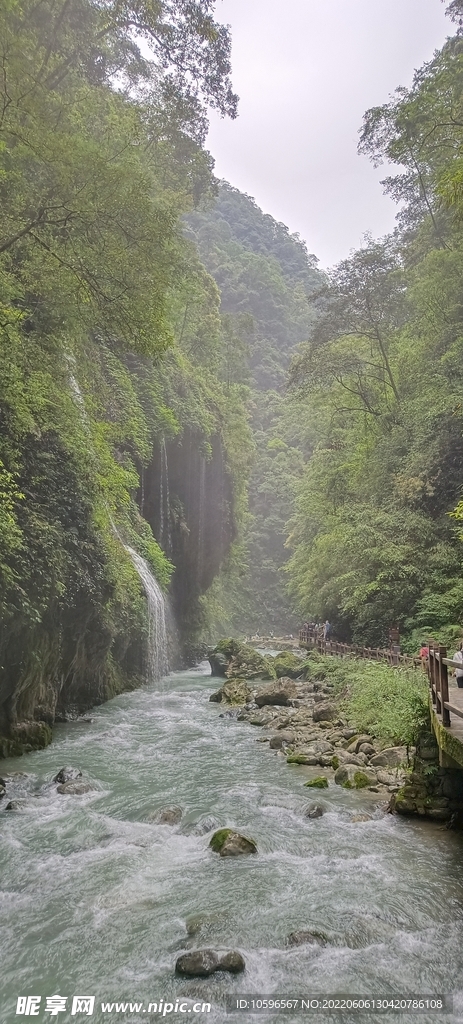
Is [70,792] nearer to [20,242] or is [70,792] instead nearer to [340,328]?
[20,242]

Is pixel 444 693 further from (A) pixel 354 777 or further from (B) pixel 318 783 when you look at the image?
(B) pixel 318 783

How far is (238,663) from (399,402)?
1257 centimetres

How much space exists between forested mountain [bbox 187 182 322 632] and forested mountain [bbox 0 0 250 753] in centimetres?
1345

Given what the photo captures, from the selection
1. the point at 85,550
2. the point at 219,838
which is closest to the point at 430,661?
the point at 219,838

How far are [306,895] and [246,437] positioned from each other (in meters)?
29.3

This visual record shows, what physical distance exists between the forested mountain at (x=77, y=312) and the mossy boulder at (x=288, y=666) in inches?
213

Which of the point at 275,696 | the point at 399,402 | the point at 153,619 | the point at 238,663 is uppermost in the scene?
the point at 399,402

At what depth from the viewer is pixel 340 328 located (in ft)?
81.4

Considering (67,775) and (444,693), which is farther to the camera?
(67,775)

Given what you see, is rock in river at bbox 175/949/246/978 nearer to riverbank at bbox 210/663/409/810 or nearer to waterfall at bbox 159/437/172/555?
riverbank at bbox 210/663/409/810

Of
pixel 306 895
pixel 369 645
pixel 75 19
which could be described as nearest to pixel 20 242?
pixel 75 19

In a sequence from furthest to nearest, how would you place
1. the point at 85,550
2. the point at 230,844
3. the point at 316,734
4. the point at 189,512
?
the point at 189,512 → the point at 85,550 → the point at 316,734 → the point at 230,844

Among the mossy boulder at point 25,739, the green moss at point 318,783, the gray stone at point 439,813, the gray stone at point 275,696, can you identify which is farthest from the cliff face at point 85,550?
the gray stone at point 439,813

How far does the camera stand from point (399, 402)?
74.9 ft
